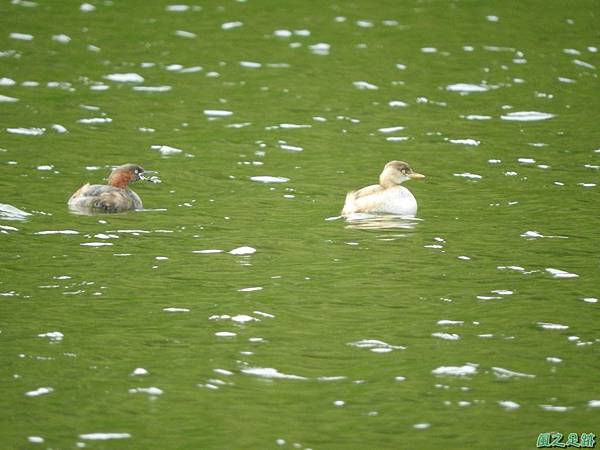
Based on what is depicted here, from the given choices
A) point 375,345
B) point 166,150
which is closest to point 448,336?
point 375,345

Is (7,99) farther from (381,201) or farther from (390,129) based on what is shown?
(381,201)

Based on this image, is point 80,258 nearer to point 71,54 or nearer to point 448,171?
point 448,171

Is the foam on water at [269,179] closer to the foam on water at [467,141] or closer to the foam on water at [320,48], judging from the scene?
the foam on water at [467,141]

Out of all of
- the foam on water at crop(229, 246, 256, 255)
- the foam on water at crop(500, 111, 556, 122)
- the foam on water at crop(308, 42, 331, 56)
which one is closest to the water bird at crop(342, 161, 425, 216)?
the foam on water at crop(229, 246, 256, 255)

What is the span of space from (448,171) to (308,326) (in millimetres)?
9168

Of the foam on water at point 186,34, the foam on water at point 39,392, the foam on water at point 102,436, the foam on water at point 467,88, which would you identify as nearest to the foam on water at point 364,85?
the foam on water at point 467,88

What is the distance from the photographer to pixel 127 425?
11.5 m

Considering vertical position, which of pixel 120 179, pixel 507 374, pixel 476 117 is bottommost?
pixel 120 179

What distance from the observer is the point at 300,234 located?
18.7 m

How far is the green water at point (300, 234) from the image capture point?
12.0 metres

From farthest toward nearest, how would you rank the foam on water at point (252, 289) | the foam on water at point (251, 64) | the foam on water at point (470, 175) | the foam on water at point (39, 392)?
the foam on water at point (251, 64) < the foam on water at point (470, 175) < the foam on water at point (252, 289) < the foam on water at point (39, 392)

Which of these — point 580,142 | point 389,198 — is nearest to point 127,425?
point 389,198

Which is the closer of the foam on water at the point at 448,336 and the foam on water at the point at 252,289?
the foam on water at the point at 448,336

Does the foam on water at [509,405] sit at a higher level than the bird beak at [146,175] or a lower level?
higher
